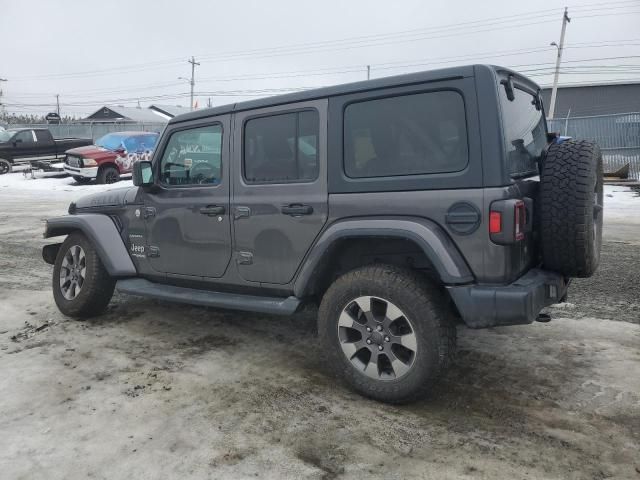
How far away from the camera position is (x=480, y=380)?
11.1 ft

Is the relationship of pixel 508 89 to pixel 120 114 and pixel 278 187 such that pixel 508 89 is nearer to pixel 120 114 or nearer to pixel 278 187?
pixel 278 187

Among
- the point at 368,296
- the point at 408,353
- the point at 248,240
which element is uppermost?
the point at 248,240

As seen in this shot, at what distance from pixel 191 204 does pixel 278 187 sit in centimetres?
88

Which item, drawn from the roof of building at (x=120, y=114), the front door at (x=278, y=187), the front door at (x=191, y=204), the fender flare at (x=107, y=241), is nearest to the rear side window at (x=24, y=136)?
the fender flare at (x=107, y=241)

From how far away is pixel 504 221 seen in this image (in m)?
2.69

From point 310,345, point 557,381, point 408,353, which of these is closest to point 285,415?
point 408,353

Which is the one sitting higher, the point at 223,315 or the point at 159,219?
the point at 159,219

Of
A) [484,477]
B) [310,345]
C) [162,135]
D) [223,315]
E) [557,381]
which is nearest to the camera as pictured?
[484,477]

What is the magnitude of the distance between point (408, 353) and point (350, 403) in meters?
0.48

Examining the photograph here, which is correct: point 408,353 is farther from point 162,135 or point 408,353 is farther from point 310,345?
point 162,135

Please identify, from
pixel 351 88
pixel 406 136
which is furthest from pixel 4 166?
pixel 406 136

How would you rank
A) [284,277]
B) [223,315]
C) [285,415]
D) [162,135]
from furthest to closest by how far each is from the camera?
[223,315]
[162,135]
[284,277]
[285,415]

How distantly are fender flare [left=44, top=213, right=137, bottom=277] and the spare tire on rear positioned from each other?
3379 millimetres

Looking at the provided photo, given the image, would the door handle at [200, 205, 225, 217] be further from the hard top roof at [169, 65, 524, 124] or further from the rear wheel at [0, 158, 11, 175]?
the rear wheel at [0, 158, 11, 175]
